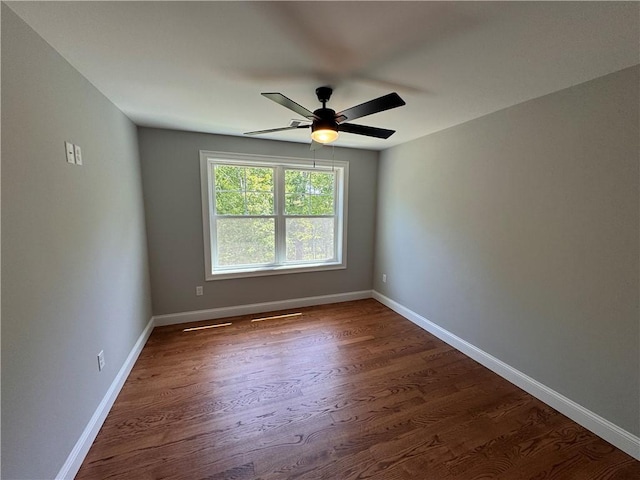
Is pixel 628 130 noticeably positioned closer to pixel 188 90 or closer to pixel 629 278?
pixel 629 278

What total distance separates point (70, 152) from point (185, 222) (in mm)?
1625

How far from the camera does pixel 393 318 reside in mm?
3469

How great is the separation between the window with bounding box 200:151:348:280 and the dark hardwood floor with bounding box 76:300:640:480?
111 cm

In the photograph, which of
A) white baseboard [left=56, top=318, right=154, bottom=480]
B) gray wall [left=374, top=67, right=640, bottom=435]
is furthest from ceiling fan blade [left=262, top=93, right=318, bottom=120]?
white baseboard [left=56, top=318, right=154, bottom=480]

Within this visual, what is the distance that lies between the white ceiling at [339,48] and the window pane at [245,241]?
5.06 ft

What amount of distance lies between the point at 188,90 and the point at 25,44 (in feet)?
2.73

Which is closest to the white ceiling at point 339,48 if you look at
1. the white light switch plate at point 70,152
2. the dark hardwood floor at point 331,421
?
the white light switch plate at point 70,152

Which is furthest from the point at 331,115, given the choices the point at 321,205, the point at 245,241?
the point at 245,241

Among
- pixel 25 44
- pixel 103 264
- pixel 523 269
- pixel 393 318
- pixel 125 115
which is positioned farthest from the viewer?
pixel 393 318

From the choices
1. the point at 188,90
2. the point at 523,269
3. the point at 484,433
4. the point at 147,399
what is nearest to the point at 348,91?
the point at 188,90

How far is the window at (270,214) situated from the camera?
10.8 ft

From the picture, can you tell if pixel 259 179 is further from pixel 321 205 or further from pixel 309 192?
pixel 321 205

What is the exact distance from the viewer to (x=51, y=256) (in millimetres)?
1350

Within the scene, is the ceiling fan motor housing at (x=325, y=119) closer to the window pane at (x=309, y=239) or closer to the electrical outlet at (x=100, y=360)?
the window pane at (x=309, y=239)
